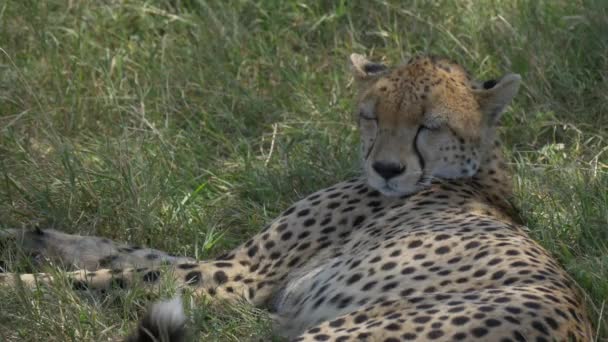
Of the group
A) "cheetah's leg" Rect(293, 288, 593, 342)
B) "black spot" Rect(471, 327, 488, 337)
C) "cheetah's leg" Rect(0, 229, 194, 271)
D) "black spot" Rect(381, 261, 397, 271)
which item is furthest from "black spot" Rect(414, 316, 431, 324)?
"cheetah's leg" Rect(0, 229, 194, 271)

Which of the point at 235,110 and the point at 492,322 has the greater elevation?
the point at 492,322

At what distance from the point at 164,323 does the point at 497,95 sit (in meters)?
1.46

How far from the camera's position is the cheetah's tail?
8.94ft

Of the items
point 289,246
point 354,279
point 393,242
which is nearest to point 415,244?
point 393,242

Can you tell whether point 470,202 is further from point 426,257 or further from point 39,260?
point 39,260

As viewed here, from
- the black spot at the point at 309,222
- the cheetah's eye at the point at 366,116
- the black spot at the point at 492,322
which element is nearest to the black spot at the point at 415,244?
the black spot at the point at 309,222

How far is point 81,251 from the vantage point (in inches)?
149

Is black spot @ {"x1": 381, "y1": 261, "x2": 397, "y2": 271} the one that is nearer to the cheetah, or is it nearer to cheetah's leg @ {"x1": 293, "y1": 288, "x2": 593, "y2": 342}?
the cheetah

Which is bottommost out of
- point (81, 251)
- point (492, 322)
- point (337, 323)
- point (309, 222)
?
point (81, 251)

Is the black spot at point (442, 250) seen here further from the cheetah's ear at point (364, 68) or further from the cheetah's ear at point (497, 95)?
the cheetah's ear at point (364, 68)

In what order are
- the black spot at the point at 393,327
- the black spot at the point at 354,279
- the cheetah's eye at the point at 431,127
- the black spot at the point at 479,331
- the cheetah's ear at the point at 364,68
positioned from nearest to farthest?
the black spot at the point at 479,331 → the black spot at the point at 393,327 → the black spot at the point at 354,279 → the cheetah's eye at the point at 431,127 → the cheetah's ear at the point at 364,68

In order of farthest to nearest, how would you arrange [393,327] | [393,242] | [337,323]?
[393,242] → [337,323] → [393,327]

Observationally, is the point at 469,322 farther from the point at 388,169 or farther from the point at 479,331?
the point at 388,169

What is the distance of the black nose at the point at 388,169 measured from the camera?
3594mm
